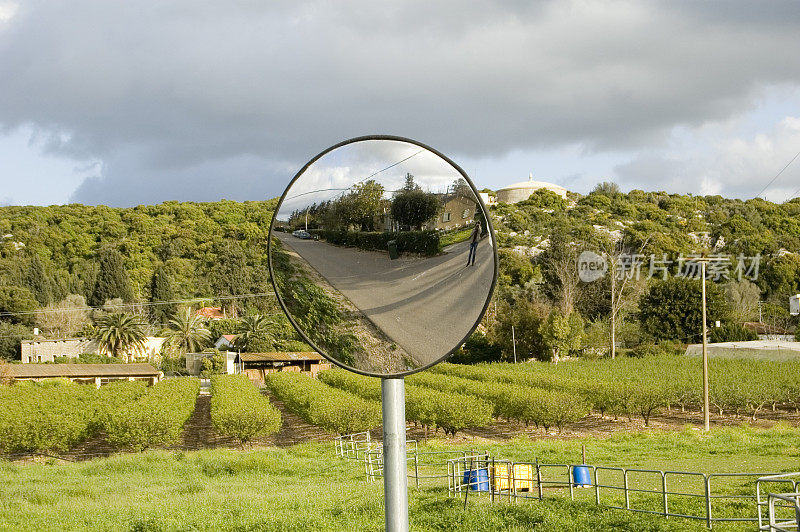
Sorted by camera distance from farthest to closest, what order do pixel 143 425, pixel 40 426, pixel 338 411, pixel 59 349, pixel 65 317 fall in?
pixel 65 317
pixel 59 349
pixel 338 411
pixel 143 425
pixel 40 426

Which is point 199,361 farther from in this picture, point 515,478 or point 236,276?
point 515,478

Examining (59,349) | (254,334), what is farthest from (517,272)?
(59,349)

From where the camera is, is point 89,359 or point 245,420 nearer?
point 245,420

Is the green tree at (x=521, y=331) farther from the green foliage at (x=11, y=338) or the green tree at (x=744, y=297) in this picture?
the green foliage at (x=11, y=338)

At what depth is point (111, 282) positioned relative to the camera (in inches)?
3054

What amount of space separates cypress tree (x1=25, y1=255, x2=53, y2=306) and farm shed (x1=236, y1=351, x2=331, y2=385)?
23.2 metres

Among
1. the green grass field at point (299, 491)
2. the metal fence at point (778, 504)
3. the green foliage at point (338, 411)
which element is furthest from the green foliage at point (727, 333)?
the metal fence at point (778, 504)

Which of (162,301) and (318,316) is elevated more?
(162,301)

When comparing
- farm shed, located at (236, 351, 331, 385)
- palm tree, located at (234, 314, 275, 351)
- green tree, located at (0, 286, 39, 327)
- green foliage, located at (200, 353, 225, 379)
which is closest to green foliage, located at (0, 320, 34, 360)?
green tree, located at (0, 286, 39, 327)

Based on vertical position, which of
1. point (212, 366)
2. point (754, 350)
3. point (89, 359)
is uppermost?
point (754, 350)

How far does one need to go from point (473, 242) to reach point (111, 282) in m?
80.6

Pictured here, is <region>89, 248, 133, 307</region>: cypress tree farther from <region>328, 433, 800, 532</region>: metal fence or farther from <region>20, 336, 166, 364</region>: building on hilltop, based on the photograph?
<region>328, 433, 800, 532</region>: metal fence

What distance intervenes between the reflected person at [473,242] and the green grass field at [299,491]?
9247 mm

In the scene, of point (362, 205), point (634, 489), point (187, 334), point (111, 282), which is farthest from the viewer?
point (111, 282)
